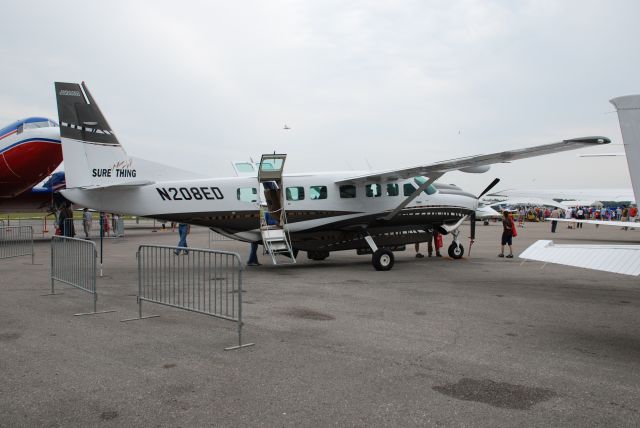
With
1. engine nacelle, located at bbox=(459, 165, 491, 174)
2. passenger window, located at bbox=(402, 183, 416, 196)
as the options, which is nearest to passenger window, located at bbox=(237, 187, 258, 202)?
passenger window, located at bbox=(402, 183, 416, 196)

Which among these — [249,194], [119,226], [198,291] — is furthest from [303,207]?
[119,226]

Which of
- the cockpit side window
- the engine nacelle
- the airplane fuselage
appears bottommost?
the airplane fuselage

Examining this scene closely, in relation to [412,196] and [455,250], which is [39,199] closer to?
[412,196]

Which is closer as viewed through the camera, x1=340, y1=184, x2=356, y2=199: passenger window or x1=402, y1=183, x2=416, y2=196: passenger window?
x1=340, y1=184, x2=356, y2=199: passenger window

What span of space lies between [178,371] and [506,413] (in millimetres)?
3179

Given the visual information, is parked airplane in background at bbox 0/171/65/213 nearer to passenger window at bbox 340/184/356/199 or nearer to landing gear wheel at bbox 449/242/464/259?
passenger window at bbox 340/184/356/199

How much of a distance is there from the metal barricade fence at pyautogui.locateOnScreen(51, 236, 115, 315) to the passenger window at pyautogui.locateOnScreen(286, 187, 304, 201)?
18.2ft

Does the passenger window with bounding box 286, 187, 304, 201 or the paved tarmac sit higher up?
the passenger window with bounding box 286, 187, 304, 201

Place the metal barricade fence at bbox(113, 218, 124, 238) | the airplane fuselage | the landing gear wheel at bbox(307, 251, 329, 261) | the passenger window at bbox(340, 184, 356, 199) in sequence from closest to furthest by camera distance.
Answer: the airplane fuselage, the passenger window at bbox(340, 184, 356, 199), the landing gear wheel at bbox(307, 251, 329, 261), the metal barricade fence at bbox(113, 218, 124, 238)

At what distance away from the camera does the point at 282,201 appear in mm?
13180

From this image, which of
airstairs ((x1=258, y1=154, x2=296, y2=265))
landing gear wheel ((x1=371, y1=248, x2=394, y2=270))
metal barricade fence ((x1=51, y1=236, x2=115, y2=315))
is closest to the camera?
metal barricade fence ((x1=51, y1=236, x2=115, y2=315))

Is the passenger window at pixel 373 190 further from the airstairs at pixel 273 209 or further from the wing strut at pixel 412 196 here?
the airstairs at pixel 273 209

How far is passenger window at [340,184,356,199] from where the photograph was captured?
13.8 meters

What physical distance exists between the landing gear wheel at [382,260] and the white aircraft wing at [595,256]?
704 centimetres
